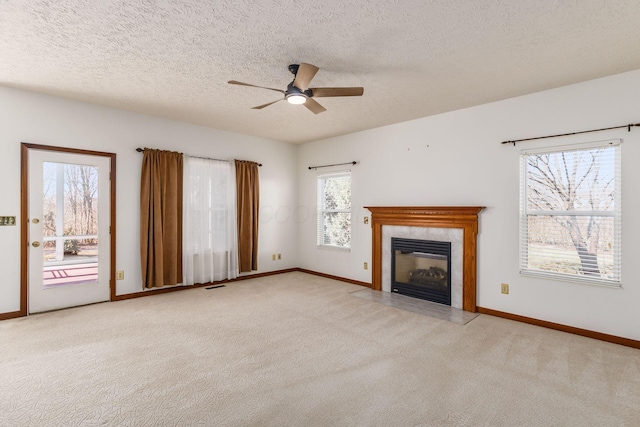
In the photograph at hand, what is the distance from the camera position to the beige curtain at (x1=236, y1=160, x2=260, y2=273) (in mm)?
5762

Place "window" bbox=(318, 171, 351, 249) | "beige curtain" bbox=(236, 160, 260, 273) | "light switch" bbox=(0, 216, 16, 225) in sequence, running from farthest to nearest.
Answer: "window" bbox=(318, 171, 351, 249), "beige curtain" bbox=(236, 160, 260, 273), "light switch" bbox=(0, 216, 16, 225)

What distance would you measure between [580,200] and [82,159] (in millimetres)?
5909

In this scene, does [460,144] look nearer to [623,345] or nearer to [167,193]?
[623,345]

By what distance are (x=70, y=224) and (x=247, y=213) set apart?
2544 millimetres

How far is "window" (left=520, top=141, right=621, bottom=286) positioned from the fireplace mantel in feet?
1.87

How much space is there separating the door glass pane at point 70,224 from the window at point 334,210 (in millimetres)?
3626

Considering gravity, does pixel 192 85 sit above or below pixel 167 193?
above

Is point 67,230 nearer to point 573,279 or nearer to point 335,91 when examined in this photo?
point 335,91

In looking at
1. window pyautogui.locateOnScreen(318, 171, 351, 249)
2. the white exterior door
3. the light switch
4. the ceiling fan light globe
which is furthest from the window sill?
the light switch

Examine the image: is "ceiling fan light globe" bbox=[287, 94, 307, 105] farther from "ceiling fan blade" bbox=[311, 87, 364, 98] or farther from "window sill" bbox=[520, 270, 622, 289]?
"window sill" bbox=[520, 270, 622, 289]

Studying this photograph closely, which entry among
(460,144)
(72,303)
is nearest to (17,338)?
(72,303)

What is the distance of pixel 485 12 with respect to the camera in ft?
7.30

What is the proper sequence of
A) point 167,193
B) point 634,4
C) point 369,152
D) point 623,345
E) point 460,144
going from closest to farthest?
point 634,4 < point 623,345 < point 460,144 < point 167,193 < point 369,152

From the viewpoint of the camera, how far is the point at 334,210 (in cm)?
605
